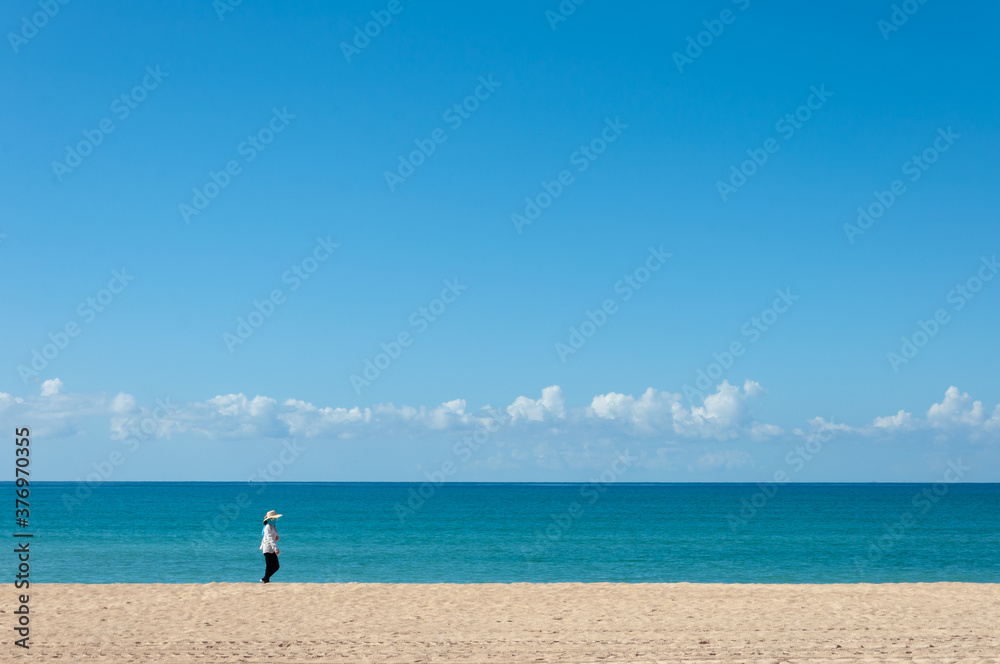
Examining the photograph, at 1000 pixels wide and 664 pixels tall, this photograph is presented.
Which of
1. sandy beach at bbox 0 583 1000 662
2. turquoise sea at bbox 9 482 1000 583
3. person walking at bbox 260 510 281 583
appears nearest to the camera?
sandy beach at bbox 0 583 1000 662

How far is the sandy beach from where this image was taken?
12534mm

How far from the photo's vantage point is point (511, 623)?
15055mm

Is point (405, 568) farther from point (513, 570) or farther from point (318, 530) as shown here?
point (318, 530)

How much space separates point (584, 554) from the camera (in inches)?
1383

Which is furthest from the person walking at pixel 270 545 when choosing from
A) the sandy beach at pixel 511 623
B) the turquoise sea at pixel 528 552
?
the turquoise sea at pixel 528 552

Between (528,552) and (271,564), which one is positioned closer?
(271,564)

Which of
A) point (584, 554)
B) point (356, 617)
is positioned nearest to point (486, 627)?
point (356, 617)

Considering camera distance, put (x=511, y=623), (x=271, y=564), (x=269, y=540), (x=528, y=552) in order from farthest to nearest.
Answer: (x=528, y=552)
(x=271, y=564)
(x=269, y=540)
(x=511, y=623)

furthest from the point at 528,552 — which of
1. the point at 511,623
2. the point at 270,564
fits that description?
the point at 511,623

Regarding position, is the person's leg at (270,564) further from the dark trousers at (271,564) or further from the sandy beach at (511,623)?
the sandy beach at (511,623)

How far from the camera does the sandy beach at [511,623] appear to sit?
12.5 metres

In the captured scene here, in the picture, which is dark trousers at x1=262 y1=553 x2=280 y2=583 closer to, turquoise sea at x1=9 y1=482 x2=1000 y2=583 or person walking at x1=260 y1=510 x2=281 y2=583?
person walking at x1=260 y1=510 x2=281 y2=583

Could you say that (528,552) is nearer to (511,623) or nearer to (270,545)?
(270,545)

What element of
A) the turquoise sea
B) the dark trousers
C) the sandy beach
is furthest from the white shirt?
the turquoise sea
